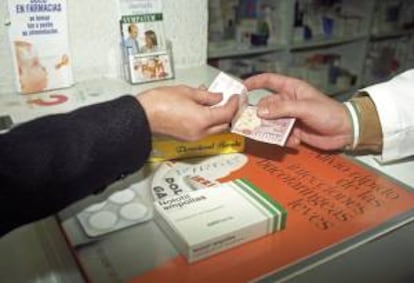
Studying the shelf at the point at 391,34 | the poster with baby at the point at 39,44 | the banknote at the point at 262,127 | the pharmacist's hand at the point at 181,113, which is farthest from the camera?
the shelf at the point at 391,34

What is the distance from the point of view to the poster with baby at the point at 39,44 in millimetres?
868

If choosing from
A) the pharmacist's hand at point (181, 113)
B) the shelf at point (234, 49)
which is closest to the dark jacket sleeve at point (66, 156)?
the pharmacist's hand at point (181, 113)

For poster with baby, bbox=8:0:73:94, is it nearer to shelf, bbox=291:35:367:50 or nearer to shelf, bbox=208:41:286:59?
shelf, bbox=208:41:286:59

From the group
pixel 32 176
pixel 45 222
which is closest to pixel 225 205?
pixel 32 176

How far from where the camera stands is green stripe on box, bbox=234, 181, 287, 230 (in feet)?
1.84

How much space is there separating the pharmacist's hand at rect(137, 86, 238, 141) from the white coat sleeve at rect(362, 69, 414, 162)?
32 centimetres

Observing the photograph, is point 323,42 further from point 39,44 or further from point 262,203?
point 262,203

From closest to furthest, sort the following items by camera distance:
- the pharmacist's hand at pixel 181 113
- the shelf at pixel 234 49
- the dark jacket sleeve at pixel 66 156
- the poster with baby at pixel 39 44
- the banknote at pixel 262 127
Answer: the dark jacket sleeve at pixel 66 156
the pharmacist's hand at pixel 181 113
the banknote at pixel 262 127
the poster with baby at pixel 39 44
the shelf at pixel 234 49

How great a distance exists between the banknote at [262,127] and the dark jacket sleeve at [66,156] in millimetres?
196

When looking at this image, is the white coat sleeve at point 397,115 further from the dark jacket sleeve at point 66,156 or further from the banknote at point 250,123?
the dark jacket sleeve at point 66,156

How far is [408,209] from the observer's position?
0.62 metres

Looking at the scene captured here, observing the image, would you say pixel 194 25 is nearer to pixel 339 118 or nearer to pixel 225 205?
pixel 339 118

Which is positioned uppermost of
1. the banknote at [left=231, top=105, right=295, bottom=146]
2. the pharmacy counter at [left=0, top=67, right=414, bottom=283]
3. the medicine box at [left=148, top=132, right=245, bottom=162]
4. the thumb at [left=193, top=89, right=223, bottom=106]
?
the thumb at [left=193, top=89, right=223, bottom=106]

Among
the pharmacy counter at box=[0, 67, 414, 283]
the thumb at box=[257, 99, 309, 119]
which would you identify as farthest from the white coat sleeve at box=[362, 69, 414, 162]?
the thumb at box=[257, 99, 309, 119]
